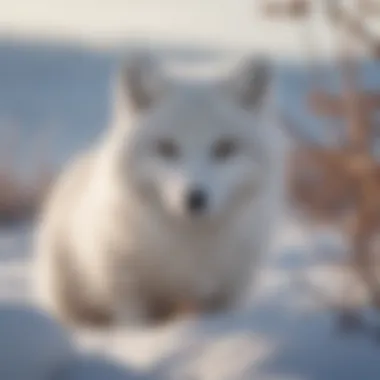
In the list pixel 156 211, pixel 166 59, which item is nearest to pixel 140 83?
pixel 166 59

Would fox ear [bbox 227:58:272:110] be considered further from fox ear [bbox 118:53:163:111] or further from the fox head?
fox ear [bbox 118:53:163:111]

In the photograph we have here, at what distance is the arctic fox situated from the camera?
4.21ft

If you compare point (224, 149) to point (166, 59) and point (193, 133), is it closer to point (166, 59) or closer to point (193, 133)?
point (193, 133)

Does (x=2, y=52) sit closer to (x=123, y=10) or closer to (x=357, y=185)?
(x=123, y=10)

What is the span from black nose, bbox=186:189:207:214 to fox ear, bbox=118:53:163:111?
6.3 inches

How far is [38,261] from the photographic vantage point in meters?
1.31

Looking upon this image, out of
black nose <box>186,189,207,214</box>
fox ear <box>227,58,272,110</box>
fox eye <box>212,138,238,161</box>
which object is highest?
fox ear <box>227,58,272,110</box>

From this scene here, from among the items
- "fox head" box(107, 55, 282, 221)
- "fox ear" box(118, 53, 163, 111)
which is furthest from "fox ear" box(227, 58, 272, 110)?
"fox ear" box(118, 53, 163, 111)

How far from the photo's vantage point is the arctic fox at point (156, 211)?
1.28 metres

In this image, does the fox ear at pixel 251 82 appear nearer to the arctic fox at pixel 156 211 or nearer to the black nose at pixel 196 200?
the arctic fox at pixel 156 211

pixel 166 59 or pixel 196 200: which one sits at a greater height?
pixel 166 59

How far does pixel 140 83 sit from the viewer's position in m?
1.29

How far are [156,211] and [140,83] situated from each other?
0.59ft

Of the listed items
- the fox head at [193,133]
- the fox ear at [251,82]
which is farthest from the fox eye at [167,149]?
the fox ear at [251,82]
